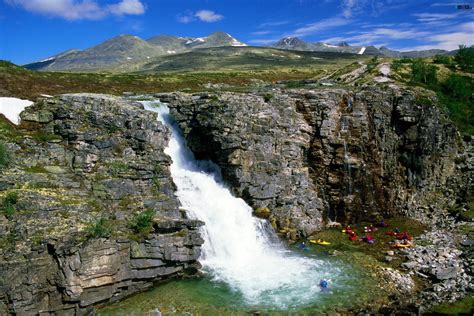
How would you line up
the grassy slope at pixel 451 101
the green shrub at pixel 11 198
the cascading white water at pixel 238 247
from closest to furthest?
the green shrub at pixel 11 198 → the cascading white water at pixel 238 247 → the grassy slope at pixel 451 101

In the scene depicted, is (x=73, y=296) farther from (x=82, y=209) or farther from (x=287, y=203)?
(x=287, y=203)

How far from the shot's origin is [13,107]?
114 ft

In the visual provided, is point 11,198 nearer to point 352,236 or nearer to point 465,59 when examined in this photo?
point 352,236

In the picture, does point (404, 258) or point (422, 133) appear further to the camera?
point (422, 133)

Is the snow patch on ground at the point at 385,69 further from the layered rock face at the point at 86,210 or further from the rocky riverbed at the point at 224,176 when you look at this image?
the layered rock face at the point at 86,210

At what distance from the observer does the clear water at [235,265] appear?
2742 centimetres

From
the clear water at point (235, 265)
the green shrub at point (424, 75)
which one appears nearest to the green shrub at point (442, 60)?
the green shrub at point (424, 75)

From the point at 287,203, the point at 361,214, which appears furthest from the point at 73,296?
the point at 361,214

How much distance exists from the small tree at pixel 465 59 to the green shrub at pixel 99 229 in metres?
76.0

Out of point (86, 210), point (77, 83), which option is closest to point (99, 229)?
point (86, 210)

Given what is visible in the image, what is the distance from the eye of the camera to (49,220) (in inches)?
1019

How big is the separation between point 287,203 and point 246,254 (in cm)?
889

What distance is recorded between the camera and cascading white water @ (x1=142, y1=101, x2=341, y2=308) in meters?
29.2

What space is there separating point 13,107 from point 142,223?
56.1ft
